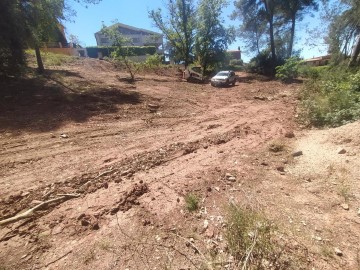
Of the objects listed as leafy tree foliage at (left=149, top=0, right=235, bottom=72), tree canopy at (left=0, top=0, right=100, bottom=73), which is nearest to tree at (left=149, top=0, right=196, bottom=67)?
leafy tree foliage at (left=149, top=0, right=235, bottom=72)

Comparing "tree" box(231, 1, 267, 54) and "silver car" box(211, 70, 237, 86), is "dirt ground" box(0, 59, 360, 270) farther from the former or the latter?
"tree" box(231, 1, 267, 54)

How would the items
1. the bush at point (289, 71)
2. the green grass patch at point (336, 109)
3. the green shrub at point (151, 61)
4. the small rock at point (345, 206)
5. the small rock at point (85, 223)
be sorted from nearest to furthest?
1. the small rock at point (85, 223)
2. the small rock at point (345, 206)
3. the green grass patch at point (336, 109)
4. the bush at point (289, 71)
5. the green shrub at point (151, 61)

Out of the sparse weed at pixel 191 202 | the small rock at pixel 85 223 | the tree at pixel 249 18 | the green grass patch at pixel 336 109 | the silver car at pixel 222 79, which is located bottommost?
the small rock at pixel 85 223

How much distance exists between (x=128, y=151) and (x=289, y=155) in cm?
392

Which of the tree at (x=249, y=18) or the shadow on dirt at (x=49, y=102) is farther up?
the tree at (x=249, y=18)

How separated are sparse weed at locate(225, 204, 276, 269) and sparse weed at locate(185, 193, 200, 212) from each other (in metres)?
0.77

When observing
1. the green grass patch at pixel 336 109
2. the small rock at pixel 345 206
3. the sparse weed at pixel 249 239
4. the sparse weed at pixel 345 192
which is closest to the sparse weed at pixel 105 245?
the sparse weed at pixel 249 239

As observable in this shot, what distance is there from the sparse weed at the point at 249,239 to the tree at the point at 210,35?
1010 inches

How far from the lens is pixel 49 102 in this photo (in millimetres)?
8844

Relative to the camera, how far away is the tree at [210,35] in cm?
2416

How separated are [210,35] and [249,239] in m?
26.4

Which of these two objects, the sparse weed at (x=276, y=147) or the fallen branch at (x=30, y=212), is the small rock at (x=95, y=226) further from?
the sparse weed at (x=276, y=147)

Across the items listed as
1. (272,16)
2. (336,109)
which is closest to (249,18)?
(272,16)

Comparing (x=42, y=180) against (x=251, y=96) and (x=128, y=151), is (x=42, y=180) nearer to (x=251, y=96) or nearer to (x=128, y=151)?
(x=128, y=151)
